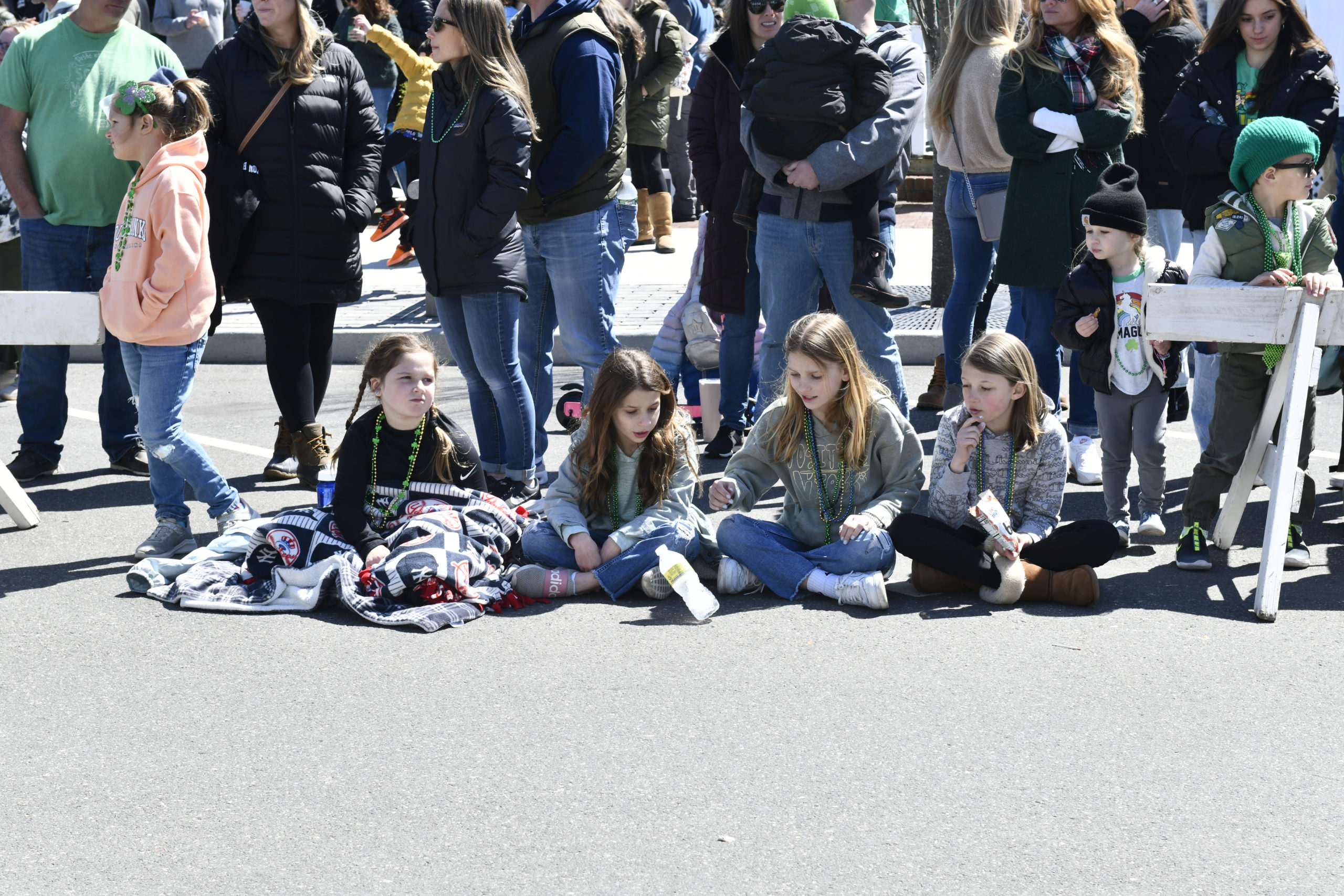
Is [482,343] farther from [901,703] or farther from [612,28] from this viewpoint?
[901,703]

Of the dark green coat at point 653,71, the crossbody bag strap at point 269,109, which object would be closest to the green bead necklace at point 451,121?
the crossbody bag strap at point 269,109

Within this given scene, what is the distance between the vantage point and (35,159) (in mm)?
6707

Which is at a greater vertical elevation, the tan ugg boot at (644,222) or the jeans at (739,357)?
the tan ugg boot at (644,222)

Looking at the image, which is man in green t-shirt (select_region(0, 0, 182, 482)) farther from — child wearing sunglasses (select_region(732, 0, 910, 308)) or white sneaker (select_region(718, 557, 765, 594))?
white sneaker (select_region(718, 557, 765, 594))

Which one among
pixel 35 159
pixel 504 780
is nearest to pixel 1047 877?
pixel 504 780

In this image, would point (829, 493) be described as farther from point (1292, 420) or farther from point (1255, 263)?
point (1255, 263)

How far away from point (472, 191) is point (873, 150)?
1.67m

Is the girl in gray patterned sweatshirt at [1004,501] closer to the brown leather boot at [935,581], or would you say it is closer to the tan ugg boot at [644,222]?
the brown leather boot at [935,581]

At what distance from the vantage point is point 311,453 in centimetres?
679

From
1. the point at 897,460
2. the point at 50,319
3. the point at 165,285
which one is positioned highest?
the point at 165,285

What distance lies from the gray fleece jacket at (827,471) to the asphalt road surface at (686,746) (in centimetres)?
36

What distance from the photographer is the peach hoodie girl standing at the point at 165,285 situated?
5562mm

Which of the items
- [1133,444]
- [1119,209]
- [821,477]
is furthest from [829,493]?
[1119,209]

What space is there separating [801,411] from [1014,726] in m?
1.73
